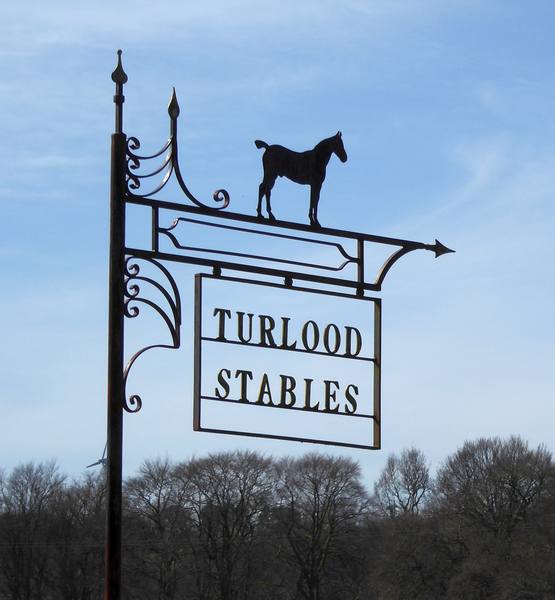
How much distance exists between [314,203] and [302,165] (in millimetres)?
319

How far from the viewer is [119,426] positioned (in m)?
A: 10.3

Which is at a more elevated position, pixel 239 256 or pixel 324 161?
pixel 324 161

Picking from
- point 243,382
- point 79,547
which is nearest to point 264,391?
point 243,382

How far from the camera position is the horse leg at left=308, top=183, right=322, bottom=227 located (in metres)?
11.7

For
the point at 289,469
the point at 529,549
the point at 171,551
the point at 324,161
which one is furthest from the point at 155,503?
the point at 324,161

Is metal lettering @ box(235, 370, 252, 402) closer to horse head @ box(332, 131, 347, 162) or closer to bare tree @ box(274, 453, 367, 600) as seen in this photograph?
horse head @ box(332, 131, 347, 162)

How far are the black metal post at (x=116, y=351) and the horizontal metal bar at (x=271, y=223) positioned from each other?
0.19 meters

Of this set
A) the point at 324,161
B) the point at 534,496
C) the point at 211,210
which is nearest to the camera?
the point at 211,210

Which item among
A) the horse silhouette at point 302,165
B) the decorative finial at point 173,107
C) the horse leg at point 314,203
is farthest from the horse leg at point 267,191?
the decorative finial at point 173,107

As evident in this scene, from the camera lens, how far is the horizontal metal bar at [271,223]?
10.9m

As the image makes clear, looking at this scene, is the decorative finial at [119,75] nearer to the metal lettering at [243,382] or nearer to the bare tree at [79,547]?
the metal lettering at [243,382]

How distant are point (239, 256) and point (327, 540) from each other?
71472mm

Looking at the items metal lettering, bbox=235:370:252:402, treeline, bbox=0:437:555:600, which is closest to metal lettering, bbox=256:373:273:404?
metal lettering, bbox=235:370:252:402

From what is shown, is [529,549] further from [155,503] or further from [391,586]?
[155,503]
